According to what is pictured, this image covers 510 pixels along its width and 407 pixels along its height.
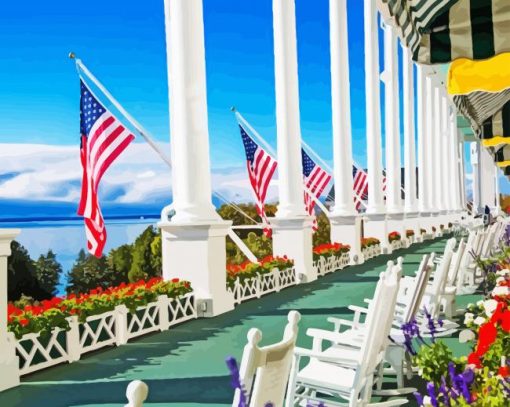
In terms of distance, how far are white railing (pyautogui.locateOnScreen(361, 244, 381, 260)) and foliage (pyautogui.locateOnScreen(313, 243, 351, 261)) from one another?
98.8 inches

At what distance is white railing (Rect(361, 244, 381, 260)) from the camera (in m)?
24.8

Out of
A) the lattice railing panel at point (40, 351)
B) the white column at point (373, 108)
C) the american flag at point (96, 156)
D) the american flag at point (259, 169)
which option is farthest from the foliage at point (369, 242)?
the lattice railing panel at point (40, 351)

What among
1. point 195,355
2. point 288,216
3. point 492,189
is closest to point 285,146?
point 288,216

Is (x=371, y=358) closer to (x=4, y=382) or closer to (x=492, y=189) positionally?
(x=4, y=382)

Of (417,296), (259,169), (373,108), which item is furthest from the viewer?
(373,108)

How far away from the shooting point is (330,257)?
20.1 metres

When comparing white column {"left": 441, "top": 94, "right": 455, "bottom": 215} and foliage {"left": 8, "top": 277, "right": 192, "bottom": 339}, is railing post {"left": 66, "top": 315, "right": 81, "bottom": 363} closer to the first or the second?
foliage {"left": 8, "top": 277, "right": 192, "bottom": 339}

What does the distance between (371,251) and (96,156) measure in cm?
1580

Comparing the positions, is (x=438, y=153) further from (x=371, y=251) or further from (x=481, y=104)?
(x=481, y=104)

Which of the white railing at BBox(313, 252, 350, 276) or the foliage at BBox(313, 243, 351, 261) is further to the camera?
the foliage at BBox(313, 243, 351, 261)

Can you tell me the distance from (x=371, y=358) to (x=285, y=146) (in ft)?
40.6

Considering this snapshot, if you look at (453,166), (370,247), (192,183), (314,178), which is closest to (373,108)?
(314,178)

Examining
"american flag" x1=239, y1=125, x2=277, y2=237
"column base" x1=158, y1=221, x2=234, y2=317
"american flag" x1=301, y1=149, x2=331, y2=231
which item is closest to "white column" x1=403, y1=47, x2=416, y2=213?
"american flag" x1=301, y1=149, x2=331, y2=231

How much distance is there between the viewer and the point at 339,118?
73.0ft
